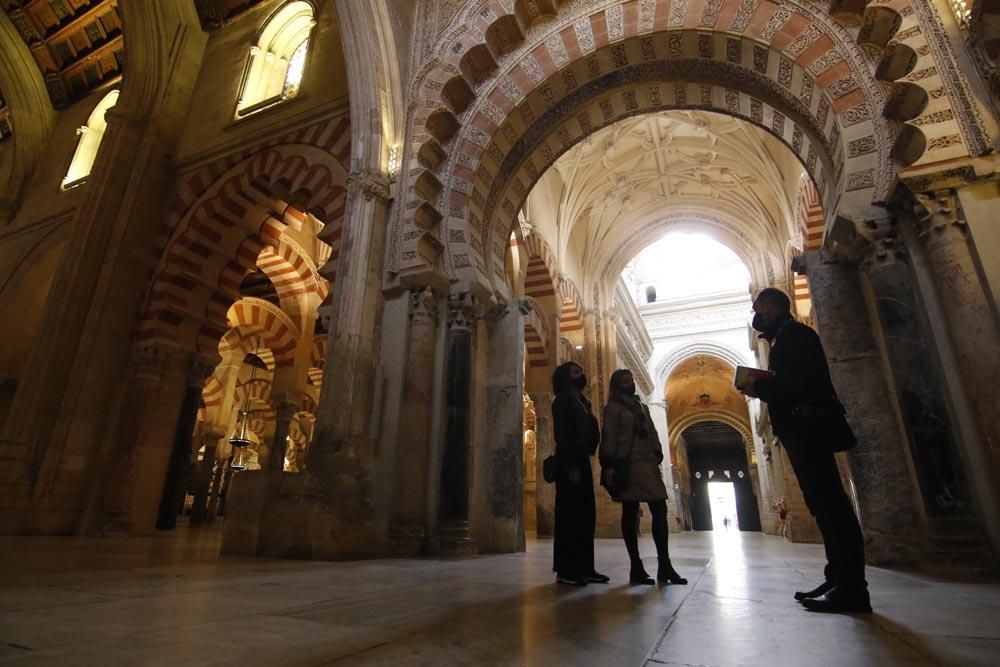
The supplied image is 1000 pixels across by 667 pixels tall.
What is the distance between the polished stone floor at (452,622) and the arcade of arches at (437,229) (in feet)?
5.60

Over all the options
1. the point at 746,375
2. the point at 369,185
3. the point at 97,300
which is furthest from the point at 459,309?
the point at 97,300

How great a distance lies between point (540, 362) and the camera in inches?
443

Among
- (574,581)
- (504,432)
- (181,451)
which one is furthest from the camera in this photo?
(181,451)

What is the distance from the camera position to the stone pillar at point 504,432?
17.8 feet

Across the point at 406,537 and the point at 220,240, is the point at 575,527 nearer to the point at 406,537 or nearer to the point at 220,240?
the point at 406,537

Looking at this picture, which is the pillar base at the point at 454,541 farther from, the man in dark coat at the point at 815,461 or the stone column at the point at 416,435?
the man in dark coat at the point at 815,461

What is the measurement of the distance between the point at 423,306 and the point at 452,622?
3993 millimetres

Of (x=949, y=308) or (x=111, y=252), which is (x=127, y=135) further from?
(x=949, y=308)

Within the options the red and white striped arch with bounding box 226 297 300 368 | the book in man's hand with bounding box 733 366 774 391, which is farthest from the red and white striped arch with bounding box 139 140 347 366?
the book in man's hand with bounding box 733 366 774 391

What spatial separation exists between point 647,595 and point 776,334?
132cm

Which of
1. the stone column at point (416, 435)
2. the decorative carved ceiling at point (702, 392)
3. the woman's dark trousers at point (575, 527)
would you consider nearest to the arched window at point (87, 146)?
the stone column at point (416, 435)

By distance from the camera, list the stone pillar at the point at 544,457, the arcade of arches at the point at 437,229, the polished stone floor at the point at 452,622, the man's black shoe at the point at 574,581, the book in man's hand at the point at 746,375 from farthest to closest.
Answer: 1. the stone pillar at the point at 544,457
2. the arcade of arches at the point at 437,229
3. the man's black shoe at the point at 574,581
4. the book in man's hand at the point at 746,375
5. the polished stone floor at the point at 452,622

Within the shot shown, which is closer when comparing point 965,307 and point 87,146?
point 965,307

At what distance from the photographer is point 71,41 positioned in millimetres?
10711
